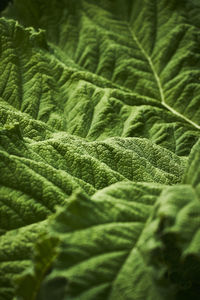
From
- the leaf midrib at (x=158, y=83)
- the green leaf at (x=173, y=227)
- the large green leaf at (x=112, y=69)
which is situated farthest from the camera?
the leaf midrib at (x=158, y=83)

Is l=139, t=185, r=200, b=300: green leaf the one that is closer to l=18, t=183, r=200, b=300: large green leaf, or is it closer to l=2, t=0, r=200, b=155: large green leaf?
l=18, t=183, r=200, b=300: large green leaf

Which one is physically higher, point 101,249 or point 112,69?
point 112,69

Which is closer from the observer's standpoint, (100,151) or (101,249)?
(101,249)

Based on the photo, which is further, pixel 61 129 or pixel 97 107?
pixel 97 107

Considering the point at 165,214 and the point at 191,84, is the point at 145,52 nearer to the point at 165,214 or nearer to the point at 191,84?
the point at 191,84

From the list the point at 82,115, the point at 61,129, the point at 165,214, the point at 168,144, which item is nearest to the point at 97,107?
the point at 82,115

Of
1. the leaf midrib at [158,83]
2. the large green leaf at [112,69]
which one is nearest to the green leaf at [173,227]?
the large green leaf at [112,69]

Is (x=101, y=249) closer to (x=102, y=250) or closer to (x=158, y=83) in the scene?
(x=102, y=250)

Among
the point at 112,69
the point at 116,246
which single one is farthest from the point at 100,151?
the point at 112,69

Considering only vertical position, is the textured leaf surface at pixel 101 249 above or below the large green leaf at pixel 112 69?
below

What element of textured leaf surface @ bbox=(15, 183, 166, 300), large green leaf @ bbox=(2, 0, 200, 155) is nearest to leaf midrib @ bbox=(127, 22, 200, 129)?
large green leaf @ bbox=(2, 0, 200, 155)

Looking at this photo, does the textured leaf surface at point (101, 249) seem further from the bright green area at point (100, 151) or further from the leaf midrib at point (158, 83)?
the leaf midrib at point (158, 83)
